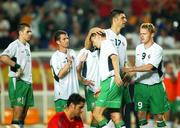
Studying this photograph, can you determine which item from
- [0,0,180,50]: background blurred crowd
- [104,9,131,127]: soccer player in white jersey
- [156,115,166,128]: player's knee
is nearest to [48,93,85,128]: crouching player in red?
[104,9,131,127]: soccer player in white jersey

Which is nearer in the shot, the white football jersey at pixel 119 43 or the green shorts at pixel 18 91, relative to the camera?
the white football jersey at pixel 119 43

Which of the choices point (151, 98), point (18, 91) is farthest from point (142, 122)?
point (18, 91)

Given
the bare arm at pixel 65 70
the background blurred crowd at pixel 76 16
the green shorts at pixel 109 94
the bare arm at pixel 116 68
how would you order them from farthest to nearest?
the background blurred crowd at pixel 76 16, the bare arm at pixel 65 70, the green shorts at pixel 109 94, the bare arm at pixel 116 68

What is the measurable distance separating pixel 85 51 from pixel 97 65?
352 millimetres

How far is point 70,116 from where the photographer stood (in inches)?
621

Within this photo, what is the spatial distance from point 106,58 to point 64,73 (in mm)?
1334

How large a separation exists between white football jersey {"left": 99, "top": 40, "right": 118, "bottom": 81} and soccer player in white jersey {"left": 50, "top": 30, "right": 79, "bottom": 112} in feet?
3.57

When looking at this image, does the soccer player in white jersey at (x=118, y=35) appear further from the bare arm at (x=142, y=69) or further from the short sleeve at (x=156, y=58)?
the short sleeve at (x=156, y=58)

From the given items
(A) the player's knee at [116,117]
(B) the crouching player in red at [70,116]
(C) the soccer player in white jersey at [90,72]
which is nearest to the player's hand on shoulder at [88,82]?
(C) the soccer player in white jersey at [90,72]

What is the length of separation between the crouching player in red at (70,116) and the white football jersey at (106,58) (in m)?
1.67

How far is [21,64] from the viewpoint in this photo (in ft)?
60.0

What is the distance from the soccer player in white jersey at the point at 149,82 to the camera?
59.4 ft

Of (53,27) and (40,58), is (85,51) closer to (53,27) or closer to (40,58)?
(40,58)

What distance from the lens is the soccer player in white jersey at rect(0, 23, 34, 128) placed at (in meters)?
18.2
